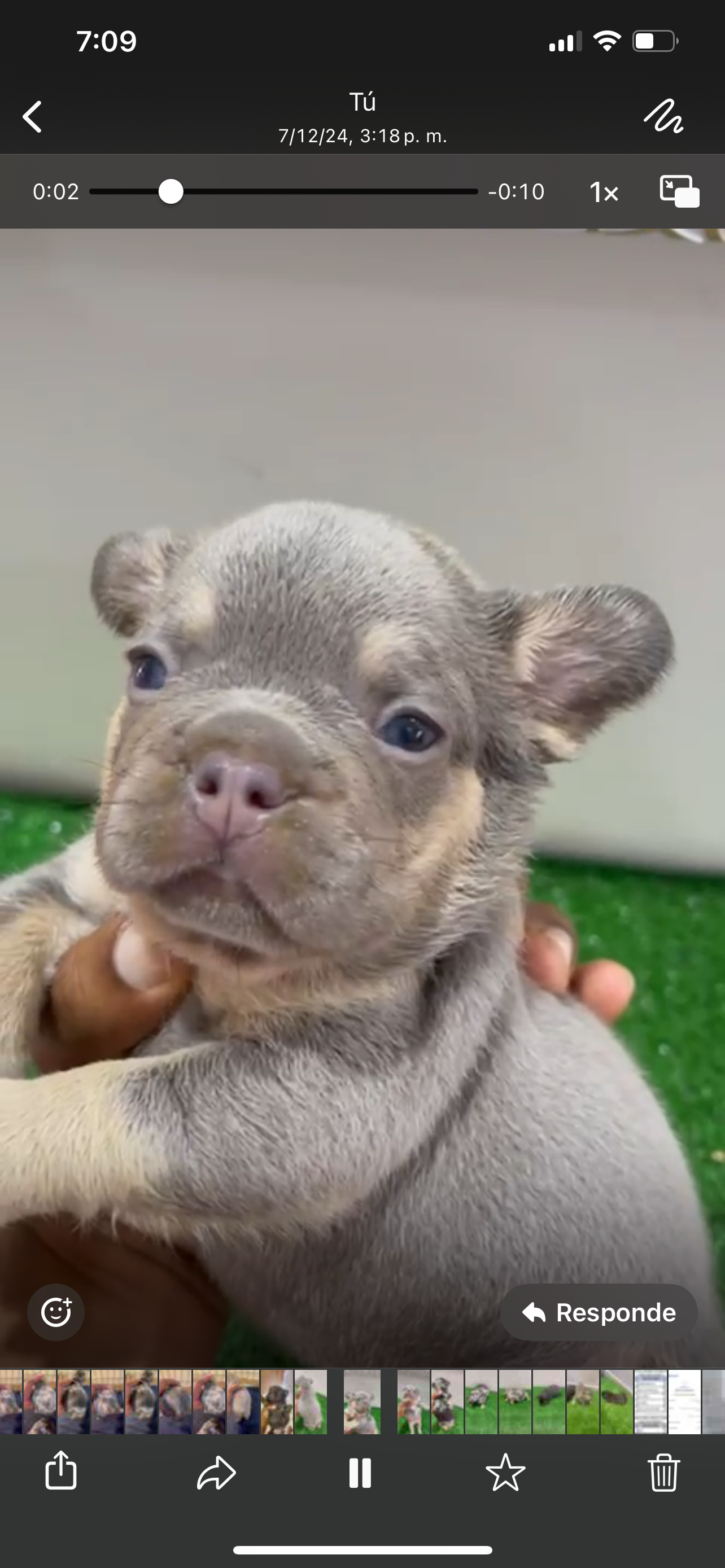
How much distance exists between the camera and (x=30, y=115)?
3.01ft

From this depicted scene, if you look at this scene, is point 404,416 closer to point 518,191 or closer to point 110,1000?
point 518,191

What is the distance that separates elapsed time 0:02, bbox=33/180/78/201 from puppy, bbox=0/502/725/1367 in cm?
30

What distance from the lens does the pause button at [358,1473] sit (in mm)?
924

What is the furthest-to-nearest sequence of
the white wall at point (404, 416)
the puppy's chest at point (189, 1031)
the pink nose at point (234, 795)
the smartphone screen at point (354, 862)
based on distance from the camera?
the white wall at point (404, 416) < the puppy's chest at point (189, 1031) < the smartphone screen at point (354, 862) < the pink nose at point (234, 795)

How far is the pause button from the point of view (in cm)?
92

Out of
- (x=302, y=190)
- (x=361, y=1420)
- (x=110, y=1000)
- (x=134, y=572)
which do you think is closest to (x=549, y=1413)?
(x=361, y=1420)

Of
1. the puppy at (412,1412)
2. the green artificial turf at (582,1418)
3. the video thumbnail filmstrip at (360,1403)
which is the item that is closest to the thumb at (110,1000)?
the video thumbnail filmstrip at (360,1403)

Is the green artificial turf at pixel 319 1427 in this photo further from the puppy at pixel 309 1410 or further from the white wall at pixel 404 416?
the white wall at pixel 404 416

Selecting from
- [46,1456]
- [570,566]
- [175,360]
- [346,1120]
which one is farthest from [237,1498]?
[175,360]

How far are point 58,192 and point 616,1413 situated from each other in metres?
1.19

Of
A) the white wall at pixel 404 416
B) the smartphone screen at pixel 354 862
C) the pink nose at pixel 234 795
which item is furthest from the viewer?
the white wall at pixel 404 416

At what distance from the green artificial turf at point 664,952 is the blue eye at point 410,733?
11.6 inches

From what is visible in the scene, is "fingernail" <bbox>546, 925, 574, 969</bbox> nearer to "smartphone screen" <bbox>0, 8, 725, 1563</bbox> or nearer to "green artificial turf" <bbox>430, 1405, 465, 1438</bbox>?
"smartphone screen" <bbox>0, 8, 725, 1563</bbox>

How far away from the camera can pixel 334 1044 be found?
2.88ft
